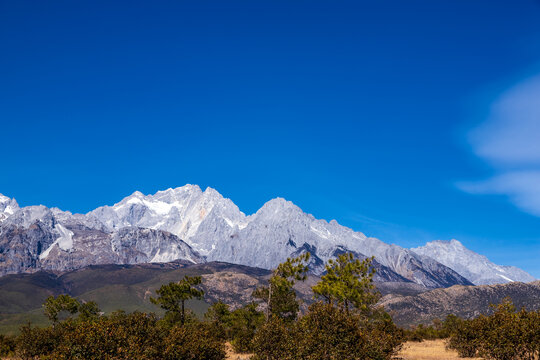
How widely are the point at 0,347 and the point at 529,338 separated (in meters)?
78.1

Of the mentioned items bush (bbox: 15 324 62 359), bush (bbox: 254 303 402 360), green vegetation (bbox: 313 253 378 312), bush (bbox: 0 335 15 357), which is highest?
green vegetation (bbox: 313 253 378 312)

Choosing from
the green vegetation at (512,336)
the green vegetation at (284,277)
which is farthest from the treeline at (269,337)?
the green vegetation at (512,336)

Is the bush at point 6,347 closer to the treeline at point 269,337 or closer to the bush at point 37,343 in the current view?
the treeline at point 269,337

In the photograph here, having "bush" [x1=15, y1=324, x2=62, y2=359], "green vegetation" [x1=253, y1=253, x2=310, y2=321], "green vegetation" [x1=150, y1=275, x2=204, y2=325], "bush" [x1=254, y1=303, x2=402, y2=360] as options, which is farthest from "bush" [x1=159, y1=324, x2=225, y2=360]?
"green vegetation" [x1=150, y1=275, x2=204, y2=325]

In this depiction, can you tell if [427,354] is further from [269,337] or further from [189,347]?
[189,347]

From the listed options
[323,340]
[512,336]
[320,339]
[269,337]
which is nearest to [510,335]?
[512,336]

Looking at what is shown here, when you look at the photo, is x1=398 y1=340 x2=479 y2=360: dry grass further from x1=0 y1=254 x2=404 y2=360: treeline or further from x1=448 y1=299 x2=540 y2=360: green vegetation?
x1=448 y1=299 x2=540 y2=360: green vegetation

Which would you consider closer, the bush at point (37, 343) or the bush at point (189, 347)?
the bush at point (189, 347)

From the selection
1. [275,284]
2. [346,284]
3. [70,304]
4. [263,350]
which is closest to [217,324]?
[70,304]

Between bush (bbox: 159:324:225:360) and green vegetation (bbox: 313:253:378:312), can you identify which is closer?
bush (bbox: 159:324:225:360)

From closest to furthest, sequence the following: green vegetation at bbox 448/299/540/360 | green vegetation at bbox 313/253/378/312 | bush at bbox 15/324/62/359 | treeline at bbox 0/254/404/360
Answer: treeline at bbox 0/254/404/360 < green vegetation at bbox 448/299/540/360 < bush at bbox 15/324/62/359 < green vegetation at bbox 313/253/378/312

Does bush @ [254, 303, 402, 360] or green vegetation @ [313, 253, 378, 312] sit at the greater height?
green vegetation @ [313, 253, 378, 312]

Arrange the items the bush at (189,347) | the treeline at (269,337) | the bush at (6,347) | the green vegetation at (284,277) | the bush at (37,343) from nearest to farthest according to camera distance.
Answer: the treeline at (269,337) < the bush at (189,347) < the bush at (37,343) < the green vegetation at (284,277) < the bush at (6,347)

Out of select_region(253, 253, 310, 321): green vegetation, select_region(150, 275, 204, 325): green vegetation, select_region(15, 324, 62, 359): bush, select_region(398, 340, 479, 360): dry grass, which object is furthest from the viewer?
select_region(150, 275, 204, 325): green vegetation
